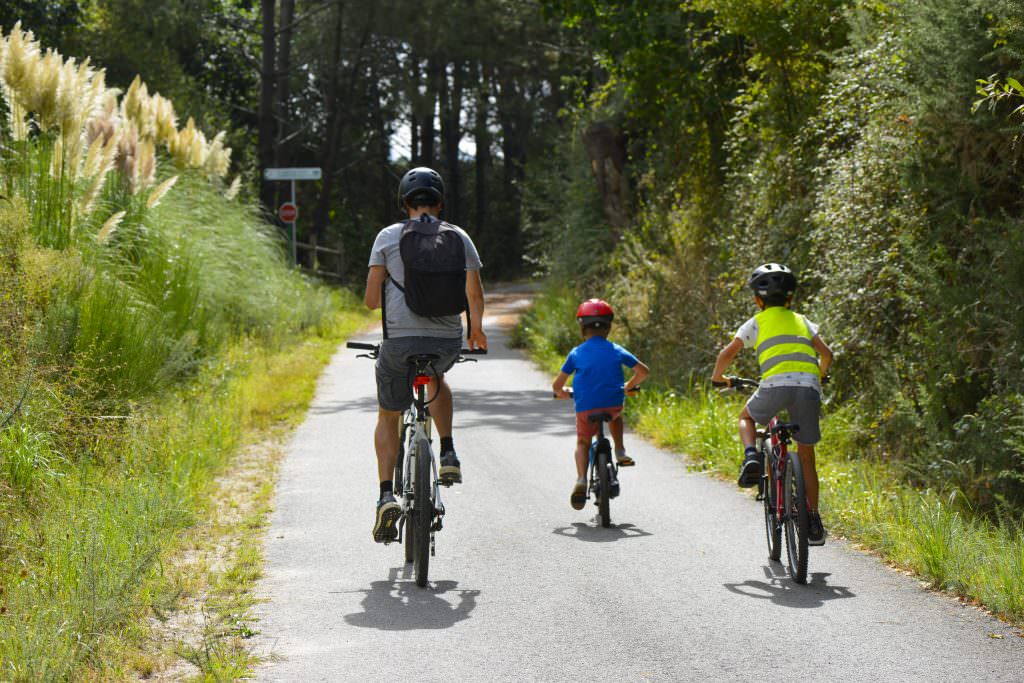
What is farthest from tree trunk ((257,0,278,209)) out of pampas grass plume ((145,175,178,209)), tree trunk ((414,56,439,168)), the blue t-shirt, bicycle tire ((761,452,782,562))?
bicycle tire ((761,452,782,562))

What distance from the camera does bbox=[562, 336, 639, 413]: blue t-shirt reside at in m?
8.12

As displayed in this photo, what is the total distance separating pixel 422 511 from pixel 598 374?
7.32 ft

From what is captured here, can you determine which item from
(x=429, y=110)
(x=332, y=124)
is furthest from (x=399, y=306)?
(x=429, y=110)

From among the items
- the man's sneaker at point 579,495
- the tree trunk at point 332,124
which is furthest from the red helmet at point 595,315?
the tree trunk at point 332,124

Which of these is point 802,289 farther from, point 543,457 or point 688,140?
point 688,140

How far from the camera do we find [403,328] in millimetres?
6531

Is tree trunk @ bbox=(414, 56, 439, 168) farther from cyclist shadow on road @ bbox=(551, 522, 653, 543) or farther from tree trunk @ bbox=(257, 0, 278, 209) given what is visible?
cyclist shadow on road @ bbox=(551, 522, 653, 543)

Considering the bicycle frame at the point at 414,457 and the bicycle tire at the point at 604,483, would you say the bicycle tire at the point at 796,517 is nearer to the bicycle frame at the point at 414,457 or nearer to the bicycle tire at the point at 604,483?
the bicycle tire at the point at 604,483

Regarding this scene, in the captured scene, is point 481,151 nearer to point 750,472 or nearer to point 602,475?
point 602,475

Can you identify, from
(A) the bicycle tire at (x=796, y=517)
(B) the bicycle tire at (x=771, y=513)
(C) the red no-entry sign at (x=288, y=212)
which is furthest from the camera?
(C) the red no-entry sign at (x=288, y=212)

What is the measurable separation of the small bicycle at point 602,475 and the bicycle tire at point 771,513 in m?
1.12

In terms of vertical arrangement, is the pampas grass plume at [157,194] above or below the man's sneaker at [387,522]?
above

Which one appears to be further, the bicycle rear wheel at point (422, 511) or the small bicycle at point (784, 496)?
the small bicycle at point (784, 496)

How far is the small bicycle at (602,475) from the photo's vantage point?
26.1 feet
